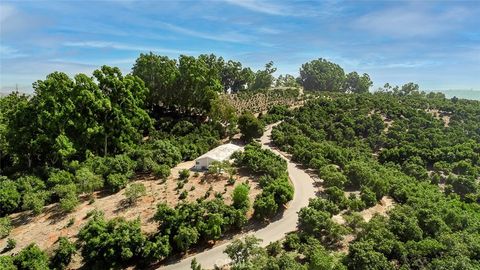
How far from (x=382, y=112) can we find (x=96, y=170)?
59022 millimetres

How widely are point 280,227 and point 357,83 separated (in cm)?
10047

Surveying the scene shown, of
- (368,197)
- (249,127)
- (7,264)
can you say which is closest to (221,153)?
(249,127)

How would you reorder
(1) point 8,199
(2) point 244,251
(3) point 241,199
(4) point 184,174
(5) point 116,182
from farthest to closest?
(4) point 184,174
(5) point 116,182
(1) point 8,199
(3) point 241,199
(2) point 244,251

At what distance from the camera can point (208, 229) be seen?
31.1 m

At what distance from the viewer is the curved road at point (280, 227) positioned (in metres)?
29.6

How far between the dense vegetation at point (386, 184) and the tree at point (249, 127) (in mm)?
3369

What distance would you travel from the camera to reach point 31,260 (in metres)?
26.9

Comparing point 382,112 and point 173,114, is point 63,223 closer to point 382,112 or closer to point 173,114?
point 173,114

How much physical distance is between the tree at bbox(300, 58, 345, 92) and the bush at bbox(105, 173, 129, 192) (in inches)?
3571

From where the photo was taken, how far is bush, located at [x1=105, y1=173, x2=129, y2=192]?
39719mm

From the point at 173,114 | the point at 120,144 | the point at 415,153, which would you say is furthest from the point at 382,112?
the point at 120,144

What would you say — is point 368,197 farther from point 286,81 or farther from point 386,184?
point 286,81

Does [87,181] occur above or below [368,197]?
above

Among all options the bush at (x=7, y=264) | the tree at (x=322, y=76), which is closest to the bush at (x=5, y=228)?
the bush at (x=7, y=264)
